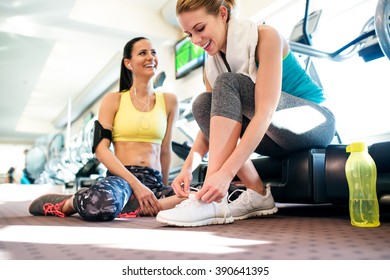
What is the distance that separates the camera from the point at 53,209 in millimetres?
1697

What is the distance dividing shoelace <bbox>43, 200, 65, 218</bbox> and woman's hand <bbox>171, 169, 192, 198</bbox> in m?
0.66

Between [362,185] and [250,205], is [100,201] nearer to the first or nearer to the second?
[250,205]

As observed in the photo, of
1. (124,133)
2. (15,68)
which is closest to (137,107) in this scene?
(124,133)

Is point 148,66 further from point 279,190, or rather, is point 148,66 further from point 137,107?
point 279,190

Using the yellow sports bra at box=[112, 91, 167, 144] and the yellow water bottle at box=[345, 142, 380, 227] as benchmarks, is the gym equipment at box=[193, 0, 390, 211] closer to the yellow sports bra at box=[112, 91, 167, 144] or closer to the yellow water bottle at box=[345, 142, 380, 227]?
the yellow water bottle at box=[345, 142, 380, 227]

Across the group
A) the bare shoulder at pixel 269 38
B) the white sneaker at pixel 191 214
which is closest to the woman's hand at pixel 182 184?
the white sneaker at pixel 191 214

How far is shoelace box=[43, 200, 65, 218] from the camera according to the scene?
1.67 m

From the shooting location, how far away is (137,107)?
193 centimetres

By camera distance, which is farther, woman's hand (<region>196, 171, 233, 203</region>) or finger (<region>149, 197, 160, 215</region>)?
finger (<region>149, 197, 160, 215</region>)

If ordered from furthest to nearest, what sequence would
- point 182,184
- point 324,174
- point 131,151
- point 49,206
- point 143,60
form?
point 143,60 → point 131,151 → point 49,206 → point 324,174 → point 182,184

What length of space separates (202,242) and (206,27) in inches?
30.9

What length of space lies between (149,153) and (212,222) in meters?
0.73

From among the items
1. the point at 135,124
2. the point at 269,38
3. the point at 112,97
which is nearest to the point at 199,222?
the point at 269,38

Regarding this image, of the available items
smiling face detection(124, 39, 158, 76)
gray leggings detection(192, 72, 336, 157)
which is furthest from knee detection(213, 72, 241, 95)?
smiling face detection(124, 39, 158, 76)
